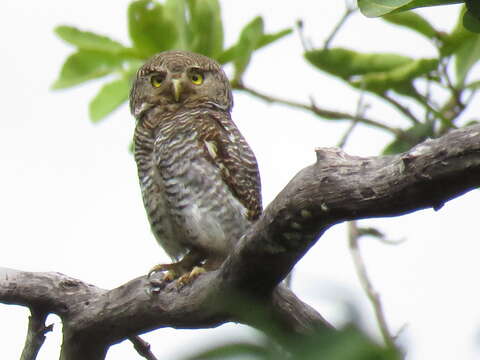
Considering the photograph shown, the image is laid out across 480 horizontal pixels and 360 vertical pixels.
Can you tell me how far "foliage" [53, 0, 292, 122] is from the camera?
14.2 feet

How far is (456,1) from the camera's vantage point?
1.73 metres

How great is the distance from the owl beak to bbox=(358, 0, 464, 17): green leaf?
3.60m

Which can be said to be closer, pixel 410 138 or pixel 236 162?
pixel 410 138

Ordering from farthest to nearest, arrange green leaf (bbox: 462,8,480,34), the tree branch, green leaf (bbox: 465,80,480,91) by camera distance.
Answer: green leaf (bbox: 465,80,480,91) < the tree branch < green leaf (bbox: 462,8,480,34)

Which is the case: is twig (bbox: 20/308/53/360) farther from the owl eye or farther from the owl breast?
the owl eye

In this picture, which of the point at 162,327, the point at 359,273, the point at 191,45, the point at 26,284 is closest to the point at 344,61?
the point at 191,45

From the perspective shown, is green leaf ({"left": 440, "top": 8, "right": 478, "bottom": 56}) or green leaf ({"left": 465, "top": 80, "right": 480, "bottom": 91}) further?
green leaf ({"left": 465, "top": 80, "right": 480, "bottom": 91})

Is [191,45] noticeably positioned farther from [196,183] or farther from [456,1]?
[456,1]

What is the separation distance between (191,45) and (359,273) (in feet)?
6.20

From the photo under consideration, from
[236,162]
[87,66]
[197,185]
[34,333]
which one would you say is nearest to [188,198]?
[197,185]

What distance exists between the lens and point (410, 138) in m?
3.69

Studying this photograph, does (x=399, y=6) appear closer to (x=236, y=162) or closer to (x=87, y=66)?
(x=236, y=162)

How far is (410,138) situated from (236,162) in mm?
1184

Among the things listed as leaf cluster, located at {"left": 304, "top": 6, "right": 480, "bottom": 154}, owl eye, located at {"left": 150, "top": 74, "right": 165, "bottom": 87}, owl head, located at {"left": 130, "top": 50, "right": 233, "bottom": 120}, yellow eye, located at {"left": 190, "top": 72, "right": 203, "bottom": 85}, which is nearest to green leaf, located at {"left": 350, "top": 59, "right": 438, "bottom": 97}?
leaf cluster, located at {"left": 304, "top": 6, "right": 480, "bottom": 154}
